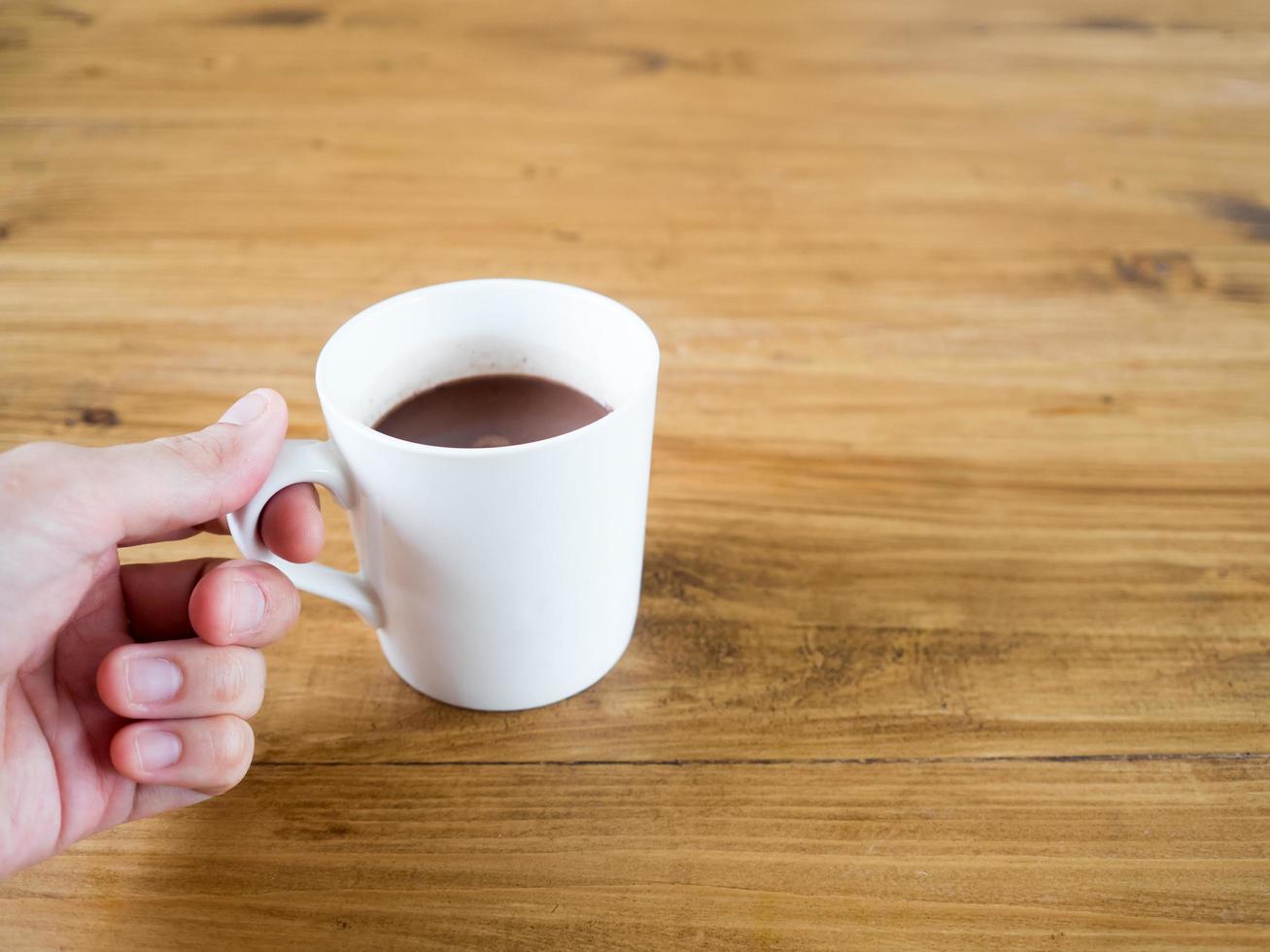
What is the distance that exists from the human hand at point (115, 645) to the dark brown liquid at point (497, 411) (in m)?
0.10

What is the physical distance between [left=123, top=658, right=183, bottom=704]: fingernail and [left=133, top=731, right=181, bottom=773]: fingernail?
0.02 meters

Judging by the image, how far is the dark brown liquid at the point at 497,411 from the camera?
65 cm

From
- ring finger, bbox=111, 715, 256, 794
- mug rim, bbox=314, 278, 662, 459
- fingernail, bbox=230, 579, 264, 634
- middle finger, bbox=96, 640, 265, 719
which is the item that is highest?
mug rim, bbox=314, 278, 662, 459

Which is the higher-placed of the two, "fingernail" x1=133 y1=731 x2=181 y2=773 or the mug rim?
the mug rim

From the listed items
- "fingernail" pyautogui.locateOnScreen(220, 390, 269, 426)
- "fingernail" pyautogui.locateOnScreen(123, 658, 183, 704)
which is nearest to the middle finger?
"fingernail" pyautogui.locateOnScreen(123, 658, 183, 704)

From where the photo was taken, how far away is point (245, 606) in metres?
0.54

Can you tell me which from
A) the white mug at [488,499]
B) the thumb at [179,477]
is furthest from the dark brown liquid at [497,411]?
the thumb at [179,477]

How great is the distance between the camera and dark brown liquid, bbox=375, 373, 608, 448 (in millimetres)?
652

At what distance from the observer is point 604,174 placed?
3.84 feet

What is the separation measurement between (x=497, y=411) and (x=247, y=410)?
0.50 feet

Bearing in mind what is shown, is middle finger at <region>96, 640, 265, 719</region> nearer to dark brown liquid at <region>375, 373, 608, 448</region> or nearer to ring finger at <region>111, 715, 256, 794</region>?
ring finger at <region>111, 715, 256, 794</region>

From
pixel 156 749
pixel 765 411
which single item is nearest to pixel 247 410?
pixel 156 749

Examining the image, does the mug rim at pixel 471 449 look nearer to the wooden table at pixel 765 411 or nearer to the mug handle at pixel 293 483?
the mug handle at pixel 293 483

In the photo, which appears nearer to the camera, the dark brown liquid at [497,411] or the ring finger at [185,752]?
the ring finger at [185,752]
